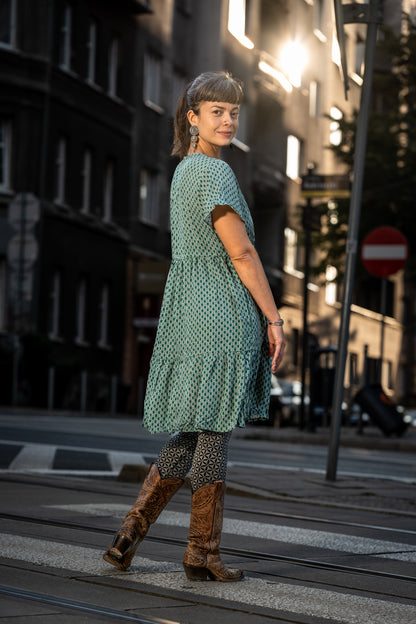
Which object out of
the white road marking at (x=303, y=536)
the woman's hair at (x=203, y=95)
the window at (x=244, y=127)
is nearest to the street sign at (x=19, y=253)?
the window at (x=244, y=127)

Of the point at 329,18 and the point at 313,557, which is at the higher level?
the point at 329,18

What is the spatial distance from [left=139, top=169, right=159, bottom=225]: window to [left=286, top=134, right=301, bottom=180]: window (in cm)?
981

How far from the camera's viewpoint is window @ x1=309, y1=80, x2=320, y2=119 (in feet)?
166

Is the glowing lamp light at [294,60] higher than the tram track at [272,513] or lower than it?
higher

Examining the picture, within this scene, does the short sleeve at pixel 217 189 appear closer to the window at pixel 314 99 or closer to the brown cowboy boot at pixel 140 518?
the brown cowboy boot at pixel 140 518

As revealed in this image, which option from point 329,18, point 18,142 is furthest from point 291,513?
point 329,18

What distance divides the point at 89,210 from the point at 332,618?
1253 inches

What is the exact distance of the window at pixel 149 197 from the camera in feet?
128

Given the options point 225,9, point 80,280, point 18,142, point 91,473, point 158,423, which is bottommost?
point 91,473

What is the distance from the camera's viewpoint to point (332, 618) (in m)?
4.53

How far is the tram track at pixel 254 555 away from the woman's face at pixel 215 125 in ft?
5.95

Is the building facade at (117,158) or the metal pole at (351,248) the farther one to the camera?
the building facade at (117,158)

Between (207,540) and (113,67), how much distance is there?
3316cm

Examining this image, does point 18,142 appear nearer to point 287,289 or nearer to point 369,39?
point 287,289
